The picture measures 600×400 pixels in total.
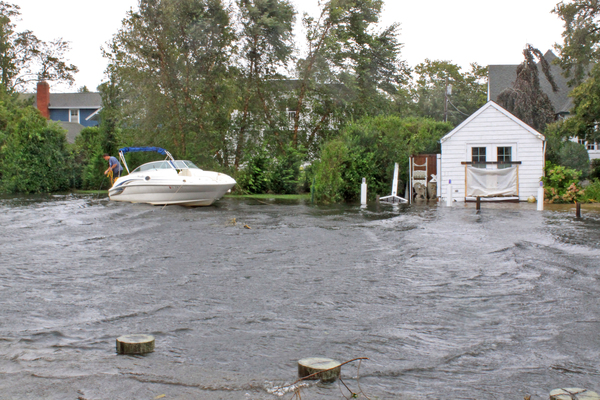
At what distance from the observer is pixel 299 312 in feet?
19.9

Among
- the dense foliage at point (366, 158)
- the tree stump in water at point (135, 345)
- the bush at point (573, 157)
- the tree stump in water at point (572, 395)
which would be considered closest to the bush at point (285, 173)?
the dense foliage at point (366, 158)

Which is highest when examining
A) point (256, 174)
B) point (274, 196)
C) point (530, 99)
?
point (530, 99)

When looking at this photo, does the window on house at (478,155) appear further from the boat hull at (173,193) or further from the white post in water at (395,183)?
the boat hull at (173,193)

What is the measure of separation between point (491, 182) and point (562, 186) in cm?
270

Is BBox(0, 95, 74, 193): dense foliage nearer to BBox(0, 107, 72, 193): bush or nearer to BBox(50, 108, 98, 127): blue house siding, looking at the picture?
BBox(0, 107, 72, 193): bush

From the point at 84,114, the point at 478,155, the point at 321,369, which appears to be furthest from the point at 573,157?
the point at 84,114

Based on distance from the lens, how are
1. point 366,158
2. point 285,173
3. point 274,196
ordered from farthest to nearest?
point 285,173 < point 274,196 < point 366,158

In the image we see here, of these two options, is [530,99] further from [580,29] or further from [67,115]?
[67,115]

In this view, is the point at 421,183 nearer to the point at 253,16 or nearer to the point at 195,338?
the point at 253,16

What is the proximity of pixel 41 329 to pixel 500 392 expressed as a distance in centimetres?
421

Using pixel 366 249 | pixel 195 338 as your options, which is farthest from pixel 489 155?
pixel 195 338

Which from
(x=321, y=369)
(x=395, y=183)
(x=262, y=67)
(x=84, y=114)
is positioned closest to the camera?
(x=321, y=369)

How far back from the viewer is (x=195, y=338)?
5.12m

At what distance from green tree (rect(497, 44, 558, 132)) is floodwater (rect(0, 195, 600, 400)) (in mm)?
21693
